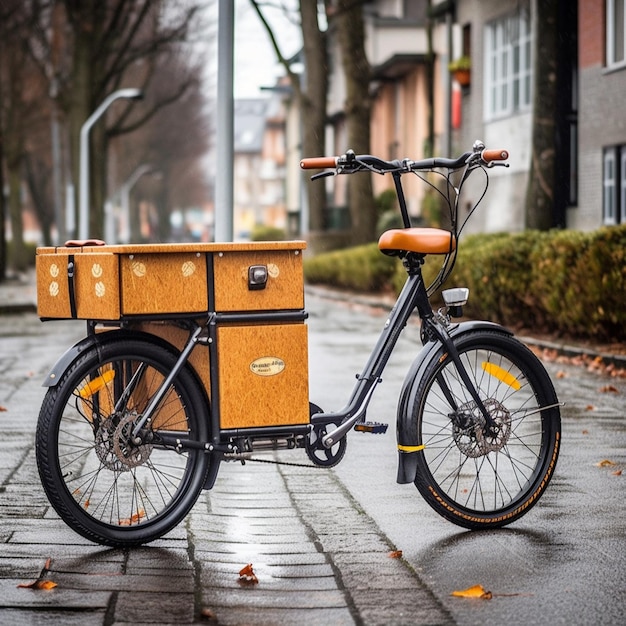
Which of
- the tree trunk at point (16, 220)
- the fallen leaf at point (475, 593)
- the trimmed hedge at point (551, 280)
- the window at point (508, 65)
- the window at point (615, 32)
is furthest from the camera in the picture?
the tree trunk at point (16, 220)

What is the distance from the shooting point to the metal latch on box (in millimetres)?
5148

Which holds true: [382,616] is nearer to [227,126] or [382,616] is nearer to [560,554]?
[560,554]

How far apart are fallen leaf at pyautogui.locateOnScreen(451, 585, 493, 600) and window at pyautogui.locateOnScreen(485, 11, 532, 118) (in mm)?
25072

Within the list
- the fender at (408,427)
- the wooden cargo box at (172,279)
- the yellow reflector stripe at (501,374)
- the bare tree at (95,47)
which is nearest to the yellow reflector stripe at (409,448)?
the fender at (408,427)

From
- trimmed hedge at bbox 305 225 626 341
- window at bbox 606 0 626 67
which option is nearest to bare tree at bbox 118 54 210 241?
window at bbox 606 0 626 67

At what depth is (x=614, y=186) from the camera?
24.4 meters

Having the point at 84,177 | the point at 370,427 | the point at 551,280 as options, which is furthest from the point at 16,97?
the point at 370,427

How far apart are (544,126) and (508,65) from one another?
34.9ft

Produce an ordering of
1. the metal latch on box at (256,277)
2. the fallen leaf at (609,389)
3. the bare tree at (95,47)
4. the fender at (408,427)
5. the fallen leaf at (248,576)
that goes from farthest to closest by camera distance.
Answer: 1. the bare tree at (95,47)
2. the fallen leaf at (609,389)
3. the fender at (408,427)
4. the metal latch on box at (256,277)
5. the fallen leaf at (248,576)

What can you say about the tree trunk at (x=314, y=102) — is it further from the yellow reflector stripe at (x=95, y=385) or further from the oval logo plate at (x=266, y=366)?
the yellow reflector stripe at (x=95, y=385)

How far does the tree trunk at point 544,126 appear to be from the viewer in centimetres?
1955

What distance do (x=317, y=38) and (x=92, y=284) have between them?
31.0m

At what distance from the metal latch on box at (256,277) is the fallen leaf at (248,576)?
1.05 metres

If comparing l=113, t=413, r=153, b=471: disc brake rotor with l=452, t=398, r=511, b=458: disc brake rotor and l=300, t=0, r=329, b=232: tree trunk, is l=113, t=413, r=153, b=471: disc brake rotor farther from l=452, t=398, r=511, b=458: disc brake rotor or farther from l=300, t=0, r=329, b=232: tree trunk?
l=300, t=0, r=329, b=232: tree trunk
